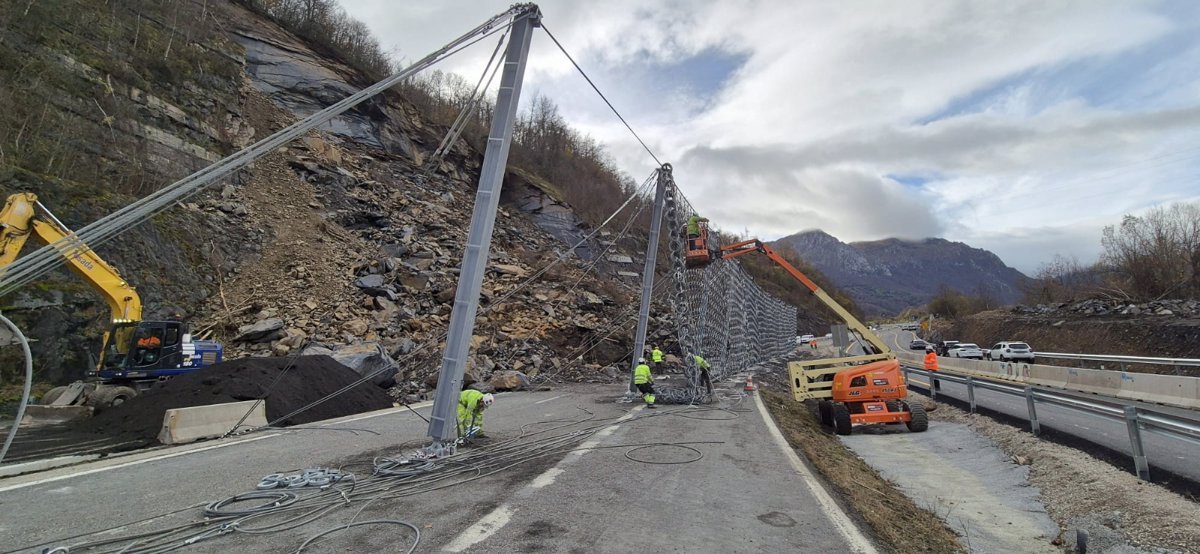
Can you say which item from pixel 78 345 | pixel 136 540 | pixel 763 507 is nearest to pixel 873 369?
pixel 763 507

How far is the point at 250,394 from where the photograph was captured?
11.3 m

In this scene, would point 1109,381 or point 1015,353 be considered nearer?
point 1109,381

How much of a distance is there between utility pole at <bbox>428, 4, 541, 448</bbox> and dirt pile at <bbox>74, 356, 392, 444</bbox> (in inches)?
225

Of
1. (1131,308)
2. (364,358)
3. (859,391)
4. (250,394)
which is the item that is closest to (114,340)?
(250,394)

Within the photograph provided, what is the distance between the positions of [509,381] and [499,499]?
43.2ft

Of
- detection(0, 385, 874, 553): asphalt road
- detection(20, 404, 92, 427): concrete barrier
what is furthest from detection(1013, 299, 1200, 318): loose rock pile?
detection(20, 404, 92, 427): concrete barrier

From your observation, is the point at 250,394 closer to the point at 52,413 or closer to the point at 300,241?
the point at 52,413

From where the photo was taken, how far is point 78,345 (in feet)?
50.3

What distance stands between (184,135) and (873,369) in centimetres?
2802

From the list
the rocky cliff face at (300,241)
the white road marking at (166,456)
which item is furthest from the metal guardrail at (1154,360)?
the white road marking at (166,456)

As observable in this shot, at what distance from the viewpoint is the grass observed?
491 cm

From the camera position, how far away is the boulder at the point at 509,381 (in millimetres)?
18172

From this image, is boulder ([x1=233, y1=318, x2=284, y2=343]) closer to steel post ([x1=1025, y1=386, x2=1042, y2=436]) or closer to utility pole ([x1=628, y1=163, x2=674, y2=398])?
utility pole ([x1=628, y1=163, x2=674, y2=398])

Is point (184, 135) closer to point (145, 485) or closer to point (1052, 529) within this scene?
point (145, 485)
